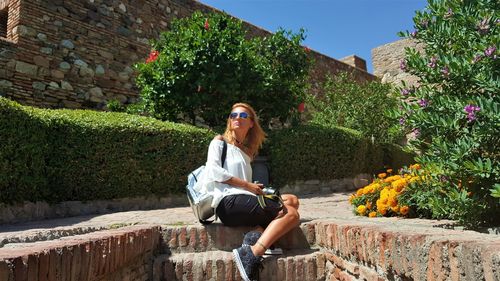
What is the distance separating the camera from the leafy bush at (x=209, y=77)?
6.71 meters

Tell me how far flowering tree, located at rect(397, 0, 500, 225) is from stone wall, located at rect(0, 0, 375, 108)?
20.5 ft

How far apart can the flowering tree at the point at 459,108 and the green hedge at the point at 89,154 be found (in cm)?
360

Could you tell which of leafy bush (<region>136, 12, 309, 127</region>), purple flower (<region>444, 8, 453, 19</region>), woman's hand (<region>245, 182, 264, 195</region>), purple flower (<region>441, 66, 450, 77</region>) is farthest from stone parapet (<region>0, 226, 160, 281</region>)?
leafy bush (<region>136, 12, 309, 127</region>)

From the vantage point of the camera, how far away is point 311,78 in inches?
542

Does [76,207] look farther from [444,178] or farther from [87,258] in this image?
[444,178]

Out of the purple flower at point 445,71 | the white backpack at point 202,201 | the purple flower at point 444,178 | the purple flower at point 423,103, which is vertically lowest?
the white backpack at point 202,201

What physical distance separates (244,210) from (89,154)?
324 cm

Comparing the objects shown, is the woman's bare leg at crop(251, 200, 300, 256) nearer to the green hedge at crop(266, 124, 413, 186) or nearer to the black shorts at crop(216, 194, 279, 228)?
the black shorts at crop(216, 194, 279, 228)

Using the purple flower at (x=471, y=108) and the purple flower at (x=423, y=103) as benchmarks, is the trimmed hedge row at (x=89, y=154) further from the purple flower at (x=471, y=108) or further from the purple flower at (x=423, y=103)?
the purple flower at (x=471, y=108)

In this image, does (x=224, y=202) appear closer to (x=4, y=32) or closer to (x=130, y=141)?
(x=130, y=141)

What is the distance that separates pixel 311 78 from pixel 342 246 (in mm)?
11757

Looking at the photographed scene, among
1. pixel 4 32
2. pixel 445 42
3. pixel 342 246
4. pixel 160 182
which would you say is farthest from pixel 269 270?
pixel 4 32

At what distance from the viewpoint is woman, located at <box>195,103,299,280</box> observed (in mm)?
2527

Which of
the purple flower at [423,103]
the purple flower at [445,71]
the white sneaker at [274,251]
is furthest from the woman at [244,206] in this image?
the purple flower at [445,71]
